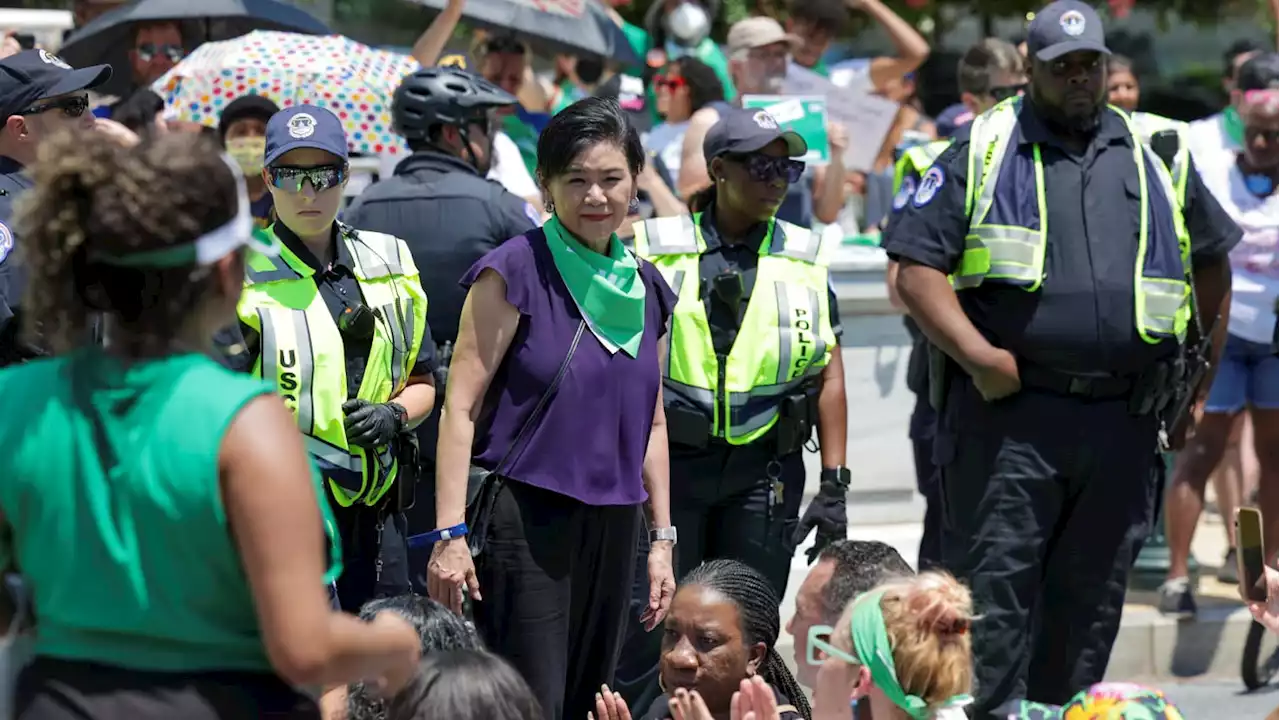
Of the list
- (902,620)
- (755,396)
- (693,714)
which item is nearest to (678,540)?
(755,396)

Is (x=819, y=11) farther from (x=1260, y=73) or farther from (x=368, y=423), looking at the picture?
(x=368, y=423)

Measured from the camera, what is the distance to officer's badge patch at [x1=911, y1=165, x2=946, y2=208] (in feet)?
20.5

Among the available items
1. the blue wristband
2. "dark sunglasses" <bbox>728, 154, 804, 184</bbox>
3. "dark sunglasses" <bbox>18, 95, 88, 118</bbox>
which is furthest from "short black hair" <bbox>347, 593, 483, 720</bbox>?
"dark sunglasses" <bbox>728, 154, 804, 184</bbox>

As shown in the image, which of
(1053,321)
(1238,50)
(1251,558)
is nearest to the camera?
(1251,558)

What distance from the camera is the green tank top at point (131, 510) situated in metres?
2.83

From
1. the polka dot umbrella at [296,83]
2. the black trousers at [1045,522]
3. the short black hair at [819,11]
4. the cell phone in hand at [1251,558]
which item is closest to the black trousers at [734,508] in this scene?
the black trousers at [1045,522]

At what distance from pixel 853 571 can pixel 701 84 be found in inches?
195

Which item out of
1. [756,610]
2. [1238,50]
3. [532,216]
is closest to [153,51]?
[532,216]

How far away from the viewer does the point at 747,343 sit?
6.18m

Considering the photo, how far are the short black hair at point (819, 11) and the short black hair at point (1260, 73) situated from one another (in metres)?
2.77

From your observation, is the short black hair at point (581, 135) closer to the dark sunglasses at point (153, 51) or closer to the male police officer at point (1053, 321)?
the male police officer at point (1053, 321)

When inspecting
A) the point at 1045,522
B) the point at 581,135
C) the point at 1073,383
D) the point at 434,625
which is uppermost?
the point at 581,135

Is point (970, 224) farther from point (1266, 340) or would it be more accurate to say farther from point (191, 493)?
point (191, 493)

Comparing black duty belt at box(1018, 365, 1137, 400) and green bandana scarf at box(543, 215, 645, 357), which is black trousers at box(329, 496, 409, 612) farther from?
black duty belt at box(1018, 365, 1137, 400)
